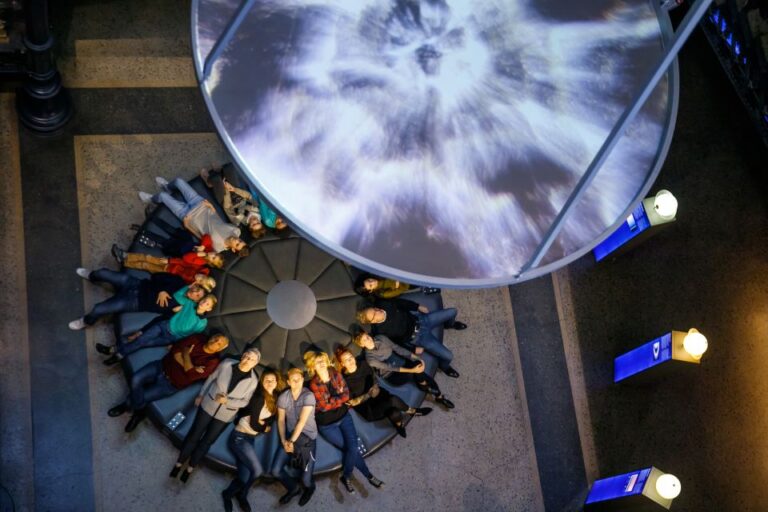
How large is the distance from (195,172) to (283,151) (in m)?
6.77

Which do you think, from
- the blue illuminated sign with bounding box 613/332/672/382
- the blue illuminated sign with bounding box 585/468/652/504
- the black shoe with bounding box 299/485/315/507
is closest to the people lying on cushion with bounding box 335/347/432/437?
the black shoe with bounding box 299/485/315/507

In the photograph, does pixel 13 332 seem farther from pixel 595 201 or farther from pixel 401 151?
pixel 595 201

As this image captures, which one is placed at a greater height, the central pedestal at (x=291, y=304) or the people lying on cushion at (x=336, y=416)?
the central pedestal at (x=291, y=304)

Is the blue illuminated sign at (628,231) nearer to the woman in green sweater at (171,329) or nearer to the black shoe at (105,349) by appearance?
the woman in green sweater at (171,329)

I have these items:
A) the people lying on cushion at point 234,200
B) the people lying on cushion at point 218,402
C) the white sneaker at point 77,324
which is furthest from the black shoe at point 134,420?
the people lying on cushion at point 234,200

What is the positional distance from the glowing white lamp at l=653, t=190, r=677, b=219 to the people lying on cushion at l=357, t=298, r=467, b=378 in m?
3.02

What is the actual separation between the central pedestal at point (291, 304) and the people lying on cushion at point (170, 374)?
2.83 ft

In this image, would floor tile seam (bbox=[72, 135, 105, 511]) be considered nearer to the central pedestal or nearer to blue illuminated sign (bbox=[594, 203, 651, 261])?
the central pedestal

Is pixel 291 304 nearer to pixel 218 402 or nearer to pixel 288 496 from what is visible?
pixel 218 402

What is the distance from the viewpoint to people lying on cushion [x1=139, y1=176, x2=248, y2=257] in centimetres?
1005

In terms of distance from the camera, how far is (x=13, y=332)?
10.3 m

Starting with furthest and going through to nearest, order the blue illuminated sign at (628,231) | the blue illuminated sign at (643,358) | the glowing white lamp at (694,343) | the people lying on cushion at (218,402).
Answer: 1. the blue illuminated sign at (628,231)
2. the blue illuminated sign at (643,358)
3. the glowing white lamp at (694,343)
4. the people lying on cushion at (218,402)

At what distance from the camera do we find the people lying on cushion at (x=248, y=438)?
9.72m

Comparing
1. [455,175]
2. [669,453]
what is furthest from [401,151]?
[669,453]
